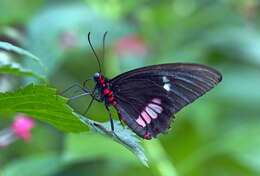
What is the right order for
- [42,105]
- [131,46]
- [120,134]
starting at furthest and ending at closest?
1. [131,46]
2. [120,134]
3. [42,105]

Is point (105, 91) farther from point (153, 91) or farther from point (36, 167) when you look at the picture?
point (36, 167)

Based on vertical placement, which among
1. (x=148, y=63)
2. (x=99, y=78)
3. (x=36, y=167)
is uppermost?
(x=99, y=78)

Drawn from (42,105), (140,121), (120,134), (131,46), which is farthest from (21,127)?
(131,46)

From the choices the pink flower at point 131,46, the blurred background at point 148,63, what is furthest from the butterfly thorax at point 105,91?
the pink flower at point 131,46

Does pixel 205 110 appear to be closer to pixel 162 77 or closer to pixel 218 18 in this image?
pixel 218 18

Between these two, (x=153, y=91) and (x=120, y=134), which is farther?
(x=153, y=91)

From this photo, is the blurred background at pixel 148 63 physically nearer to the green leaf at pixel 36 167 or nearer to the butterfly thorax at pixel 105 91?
the green leaf at pixel 36 167

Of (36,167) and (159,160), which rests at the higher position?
(36,167)

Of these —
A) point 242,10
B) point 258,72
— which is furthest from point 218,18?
point 258,72
